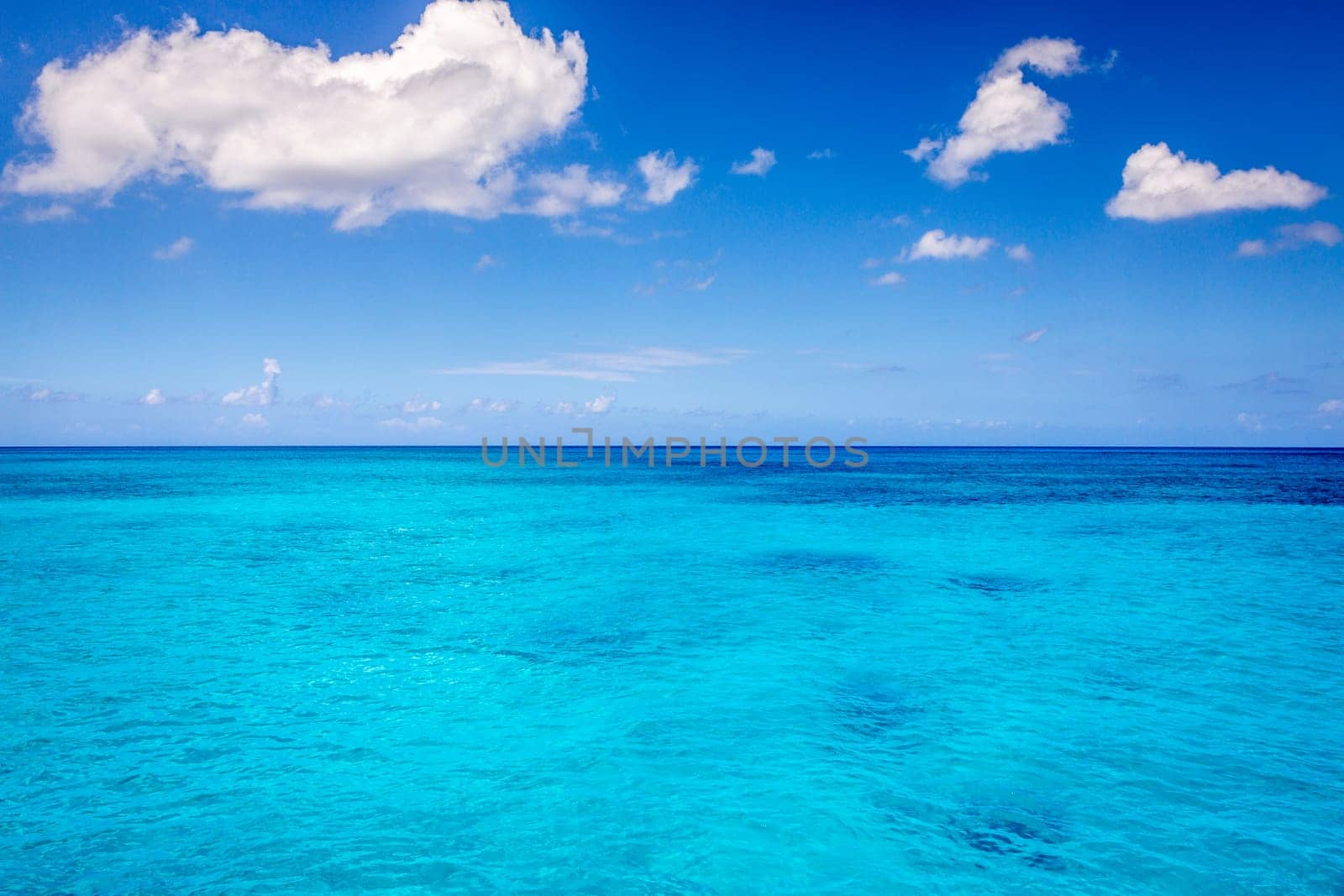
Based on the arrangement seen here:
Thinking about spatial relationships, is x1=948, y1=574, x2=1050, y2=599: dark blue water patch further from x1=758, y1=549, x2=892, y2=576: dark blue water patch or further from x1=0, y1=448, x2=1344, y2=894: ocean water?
x1=758, y1=549, x2=892, y2=576: dark blue water patch

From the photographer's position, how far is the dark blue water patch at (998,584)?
17.2 metres

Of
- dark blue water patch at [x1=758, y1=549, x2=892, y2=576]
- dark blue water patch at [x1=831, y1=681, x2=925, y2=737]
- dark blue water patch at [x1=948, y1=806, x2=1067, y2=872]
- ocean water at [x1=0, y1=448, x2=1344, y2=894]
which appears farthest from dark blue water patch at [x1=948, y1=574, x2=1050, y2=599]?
dark blue water patch at [x1=948, y1=806, x2=1067, y2=872]

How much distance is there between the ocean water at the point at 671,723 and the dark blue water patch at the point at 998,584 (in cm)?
19

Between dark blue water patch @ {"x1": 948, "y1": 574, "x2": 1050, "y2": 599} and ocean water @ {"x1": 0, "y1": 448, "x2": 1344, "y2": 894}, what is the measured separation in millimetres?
193

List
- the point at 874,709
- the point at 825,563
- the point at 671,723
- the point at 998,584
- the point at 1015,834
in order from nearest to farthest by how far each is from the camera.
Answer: the point at 1015,834, the point at 671,723, the point at 874,709, the point at 998,584, the point at 825,563

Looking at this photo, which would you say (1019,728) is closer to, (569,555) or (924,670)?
(924,670)

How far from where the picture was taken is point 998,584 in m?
18.1

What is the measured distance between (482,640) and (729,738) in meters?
5.96

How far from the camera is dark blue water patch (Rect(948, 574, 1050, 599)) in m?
17.2

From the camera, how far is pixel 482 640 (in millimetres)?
13016

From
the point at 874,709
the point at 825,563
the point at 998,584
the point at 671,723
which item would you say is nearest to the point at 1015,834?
the point at 874,709

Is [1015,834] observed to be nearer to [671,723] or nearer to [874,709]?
[874,709]

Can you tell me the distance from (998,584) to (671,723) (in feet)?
39.7

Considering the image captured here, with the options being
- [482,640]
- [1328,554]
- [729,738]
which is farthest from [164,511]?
[1328,554]
